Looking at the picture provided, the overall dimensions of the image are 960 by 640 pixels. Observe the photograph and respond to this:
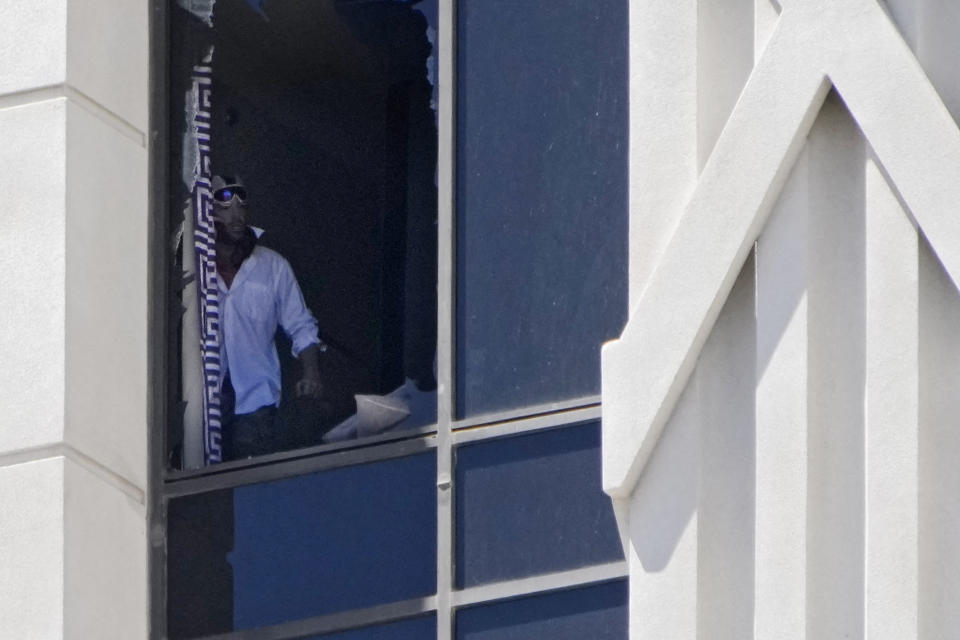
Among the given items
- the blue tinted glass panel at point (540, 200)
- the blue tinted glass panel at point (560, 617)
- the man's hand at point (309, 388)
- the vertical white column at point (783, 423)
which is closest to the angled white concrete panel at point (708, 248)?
the vertical white column at point (783, 423)

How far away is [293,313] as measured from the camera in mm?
11664

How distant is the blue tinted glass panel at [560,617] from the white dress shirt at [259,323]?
5.82ft

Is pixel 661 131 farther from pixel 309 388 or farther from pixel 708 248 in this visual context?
pixel 309 388

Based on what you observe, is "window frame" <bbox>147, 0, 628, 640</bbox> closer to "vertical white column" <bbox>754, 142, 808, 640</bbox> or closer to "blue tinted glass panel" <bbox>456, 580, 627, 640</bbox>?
"blue tinted glass panel" <bbox>456, 580, 627, 640</bbox>

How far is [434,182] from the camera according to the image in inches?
443

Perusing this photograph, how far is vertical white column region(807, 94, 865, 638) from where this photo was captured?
7660 millimetres

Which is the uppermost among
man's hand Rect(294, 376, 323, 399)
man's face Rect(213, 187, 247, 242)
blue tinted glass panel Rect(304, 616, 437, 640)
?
man's face Rect(213, 187, 247, 242)

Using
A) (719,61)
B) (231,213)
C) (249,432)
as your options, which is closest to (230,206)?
(231,213)

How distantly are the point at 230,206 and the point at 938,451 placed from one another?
535cm

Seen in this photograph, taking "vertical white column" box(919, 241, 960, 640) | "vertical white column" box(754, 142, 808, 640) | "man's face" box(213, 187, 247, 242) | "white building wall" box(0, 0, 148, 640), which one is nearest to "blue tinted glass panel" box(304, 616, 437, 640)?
"white building wall" box(0, 0, 148, 640)

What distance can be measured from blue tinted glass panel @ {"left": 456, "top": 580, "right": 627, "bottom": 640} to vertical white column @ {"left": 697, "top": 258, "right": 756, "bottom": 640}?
2.42m

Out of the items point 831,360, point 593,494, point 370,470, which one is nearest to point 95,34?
point 370,470

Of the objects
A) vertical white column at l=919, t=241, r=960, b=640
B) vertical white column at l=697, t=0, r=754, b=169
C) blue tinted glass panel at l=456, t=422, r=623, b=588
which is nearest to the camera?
vertical white column at l=919, t=241, r=960, b=640

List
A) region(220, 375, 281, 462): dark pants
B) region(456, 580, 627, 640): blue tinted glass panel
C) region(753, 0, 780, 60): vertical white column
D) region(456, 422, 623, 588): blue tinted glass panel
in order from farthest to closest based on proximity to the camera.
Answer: region(220, 375, 281, 462): dark pants < region(456, 422, 623, 588): blue tinted glass panel < region(456, 580, 627, 640): blue tinted glass panel < region(753, 0, 780, 60): vertical white column
